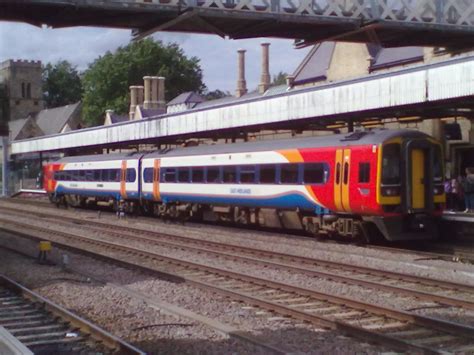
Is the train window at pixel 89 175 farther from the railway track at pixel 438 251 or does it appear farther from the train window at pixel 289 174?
the railway track at pixel 438 251

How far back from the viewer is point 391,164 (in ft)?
57.0

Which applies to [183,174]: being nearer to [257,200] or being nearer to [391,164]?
[257,200]

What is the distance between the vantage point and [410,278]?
12.4 m

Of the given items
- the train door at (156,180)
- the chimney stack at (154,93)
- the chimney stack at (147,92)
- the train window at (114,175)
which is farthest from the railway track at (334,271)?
the chimney stack at (154,93)

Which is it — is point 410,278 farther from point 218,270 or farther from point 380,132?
point 380,132

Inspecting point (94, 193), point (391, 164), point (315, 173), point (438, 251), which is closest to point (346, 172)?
point (391, 164)

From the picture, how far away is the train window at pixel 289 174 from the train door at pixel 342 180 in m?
1.81

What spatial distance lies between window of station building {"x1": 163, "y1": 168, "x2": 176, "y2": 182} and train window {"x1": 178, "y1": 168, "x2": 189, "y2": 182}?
0.44 meters

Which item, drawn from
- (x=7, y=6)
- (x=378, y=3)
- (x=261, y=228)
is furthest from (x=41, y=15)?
(x=261, y=228)

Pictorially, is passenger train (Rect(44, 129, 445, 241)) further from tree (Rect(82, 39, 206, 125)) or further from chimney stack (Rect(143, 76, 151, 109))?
tree (Rect(82, 39, 206, 125))

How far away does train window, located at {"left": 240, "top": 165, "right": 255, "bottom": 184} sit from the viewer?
2178 cm

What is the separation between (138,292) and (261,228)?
41.0 feet

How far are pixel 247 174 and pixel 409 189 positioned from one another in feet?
19.5

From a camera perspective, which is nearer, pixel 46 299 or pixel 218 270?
pixel 46 299
